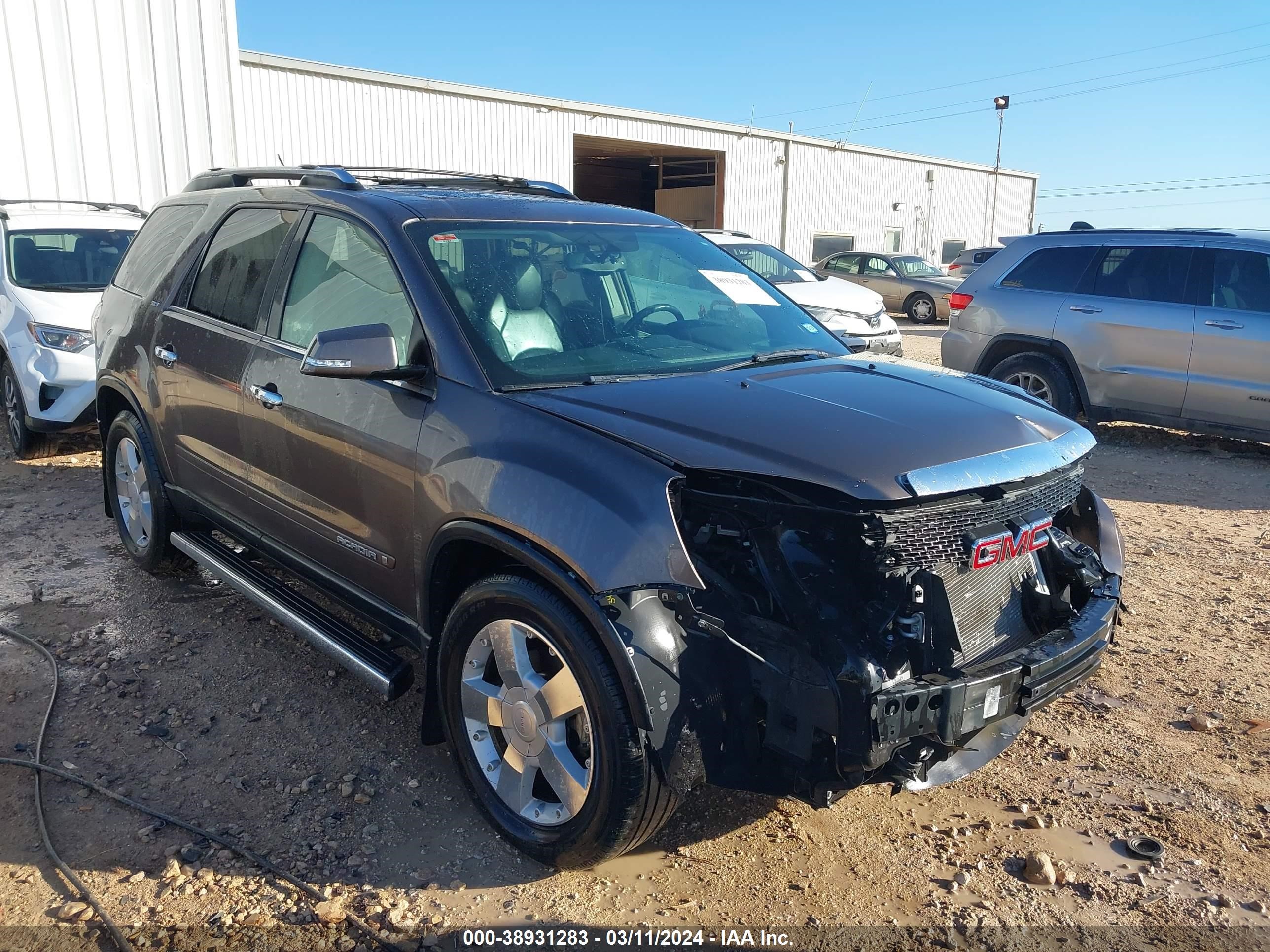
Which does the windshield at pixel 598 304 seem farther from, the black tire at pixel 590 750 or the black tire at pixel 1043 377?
the black tire at pixel 1043 377

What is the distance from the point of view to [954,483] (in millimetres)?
2500

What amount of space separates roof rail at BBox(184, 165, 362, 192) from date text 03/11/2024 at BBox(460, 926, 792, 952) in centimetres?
263

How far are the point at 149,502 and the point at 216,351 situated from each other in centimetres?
127

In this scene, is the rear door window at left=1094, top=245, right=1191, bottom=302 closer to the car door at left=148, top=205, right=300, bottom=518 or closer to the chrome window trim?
the chrome window trim

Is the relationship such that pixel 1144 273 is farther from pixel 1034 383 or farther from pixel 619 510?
pixel 619 510

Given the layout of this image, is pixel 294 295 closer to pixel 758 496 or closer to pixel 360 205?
pixel 360 205

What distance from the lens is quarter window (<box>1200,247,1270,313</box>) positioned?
757 cm

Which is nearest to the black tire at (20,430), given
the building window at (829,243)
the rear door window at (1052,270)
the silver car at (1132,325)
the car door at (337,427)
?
the car door at (337,427)

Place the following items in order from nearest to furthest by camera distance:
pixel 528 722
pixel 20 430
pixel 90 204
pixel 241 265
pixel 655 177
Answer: pixel 528 722
pixel 241 265
pixel 20 430
pixel 90 204
pixel 655 177

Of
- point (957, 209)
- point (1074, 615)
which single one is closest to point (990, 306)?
point (1074, 615)

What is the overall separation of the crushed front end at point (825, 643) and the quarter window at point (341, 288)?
1.33m

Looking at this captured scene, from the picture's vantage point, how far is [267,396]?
369 centimetres

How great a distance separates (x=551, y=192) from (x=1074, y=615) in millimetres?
2989

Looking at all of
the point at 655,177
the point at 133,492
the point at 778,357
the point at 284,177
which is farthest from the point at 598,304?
the point at 655,177
